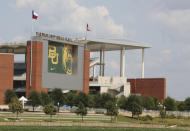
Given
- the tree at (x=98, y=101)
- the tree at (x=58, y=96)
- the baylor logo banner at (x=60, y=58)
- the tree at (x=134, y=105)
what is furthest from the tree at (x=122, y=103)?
the baylor logo banner at (x=60, y=58)

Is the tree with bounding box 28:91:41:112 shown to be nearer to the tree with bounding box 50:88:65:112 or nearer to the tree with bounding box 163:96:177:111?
the tree with bounding box 50:88:65:112

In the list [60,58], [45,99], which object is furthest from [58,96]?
[60,58]

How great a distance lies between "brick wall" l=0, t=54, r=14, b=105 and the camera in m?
115

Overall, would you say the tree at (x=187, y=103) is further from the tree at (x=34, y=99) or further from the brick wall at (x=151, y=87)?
the tree at (x=34, y=99)

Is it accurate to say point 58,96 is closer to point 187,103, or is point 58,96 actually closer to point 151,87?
point 187,103

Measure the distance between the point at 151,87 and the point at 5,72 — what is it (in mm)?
51299

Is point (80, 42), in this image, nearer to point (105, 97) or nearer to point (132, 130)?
point (105, 97)

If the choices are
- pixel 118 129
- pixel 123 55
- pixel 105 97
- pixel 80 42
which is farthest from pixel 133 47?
pixel 118 129

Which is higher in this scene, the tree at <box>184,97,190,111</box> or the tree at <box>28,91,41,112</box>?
the tree at <box>28,91,41,112</box>

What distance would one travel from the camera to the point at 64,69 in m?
125

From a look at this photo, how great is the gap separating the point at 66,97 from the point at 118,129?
48.1m

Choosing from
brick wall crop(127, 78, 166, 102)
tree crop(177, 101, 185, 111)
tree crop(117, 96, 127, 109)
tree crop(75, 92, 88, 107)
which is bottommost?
tree crop(177, 101, 185, 111)

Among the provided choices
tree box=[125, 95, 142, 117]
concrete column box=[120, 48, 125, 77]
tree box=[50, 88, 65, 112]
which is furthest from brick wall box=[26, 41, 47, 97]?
concrete column box=[120, 48, 125, 77]

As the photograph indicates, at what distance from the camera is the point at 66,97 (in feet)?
376
